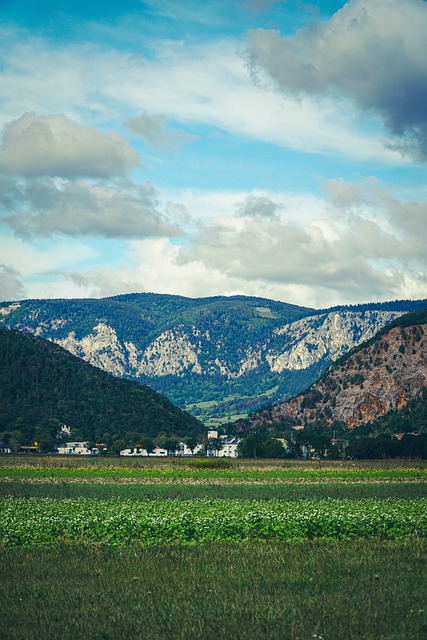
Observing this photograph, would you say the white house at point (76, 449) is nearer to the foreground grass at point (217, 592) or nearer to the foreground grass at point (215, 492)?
the foreground grass at point (215, 492)

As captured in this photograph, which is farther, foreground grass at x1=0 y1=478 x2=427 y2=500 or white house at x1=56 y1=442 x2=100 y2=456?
white house at x1=56 y1=442 x2=100 y2=456


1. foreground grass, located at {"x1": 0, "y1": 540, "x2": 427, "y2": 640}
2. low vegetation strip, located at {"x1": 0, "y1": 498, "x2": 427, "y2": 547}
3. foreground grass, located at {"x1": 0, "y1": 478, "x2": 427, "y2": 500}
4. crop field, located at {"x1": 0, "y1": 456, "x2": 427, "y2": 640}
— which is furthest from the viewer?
foreground grass, located at {"x1": 0, "y1": 478, "x2": 427, "y2": 500}

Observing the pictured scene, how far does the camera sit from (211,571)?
950 inches

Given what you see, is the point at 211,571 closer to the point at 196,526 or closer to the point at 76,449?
the point at 196,526

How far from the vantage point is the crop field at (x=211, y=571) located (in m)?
18.0

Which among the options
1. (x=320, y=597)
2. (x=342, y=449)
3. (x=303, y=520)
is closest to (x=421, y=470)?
(x=342, y=449)

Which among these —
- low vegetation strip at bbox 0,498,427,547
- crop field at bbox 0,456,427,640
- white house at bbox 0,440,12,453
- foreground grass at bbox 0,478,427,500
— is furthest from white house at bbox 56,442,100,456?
low vegetation strip at bbox 0,498,427,547

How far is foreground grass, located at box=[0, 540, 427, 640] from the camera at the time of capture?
17.6 metres

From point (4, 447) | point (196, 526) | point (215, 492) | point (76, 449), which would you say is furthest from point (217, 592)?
point (76, 449)

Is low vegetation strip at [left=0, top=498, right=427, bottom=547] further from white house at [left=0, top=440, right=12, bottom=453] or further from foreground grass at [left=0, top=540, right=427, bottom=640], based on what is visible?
white house at [left=0, top=440, right=12, bottom=453]

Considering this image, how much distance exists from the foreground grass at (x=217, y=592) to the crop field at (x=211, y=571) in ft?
0.16

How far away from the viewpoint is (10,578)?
23.1 m

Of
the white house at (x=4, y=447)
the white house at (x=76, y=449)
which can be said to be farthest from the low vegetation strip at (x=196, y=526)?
the white house at (x=76, y=449)

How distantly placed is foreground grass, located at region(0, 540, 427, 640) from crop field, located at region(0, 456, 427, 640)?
5 centimetres
